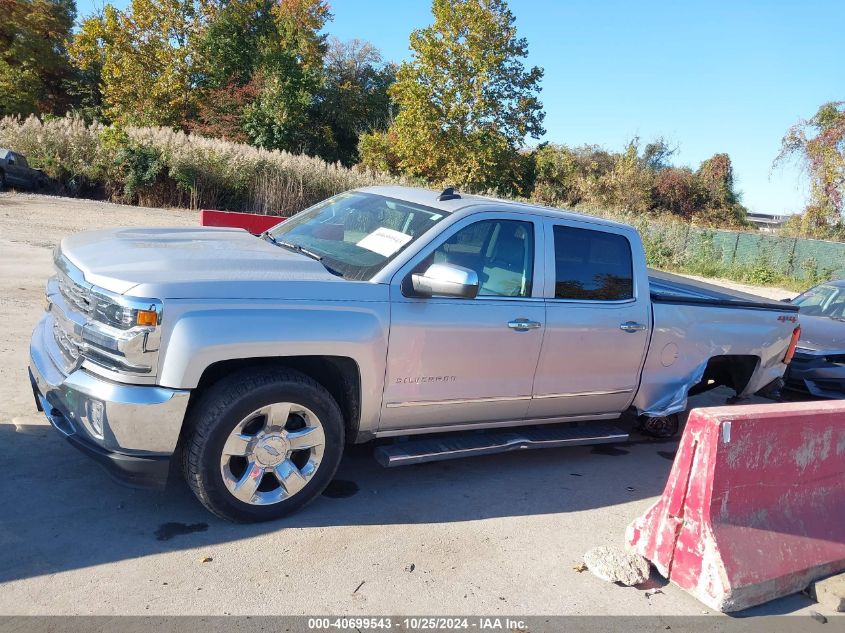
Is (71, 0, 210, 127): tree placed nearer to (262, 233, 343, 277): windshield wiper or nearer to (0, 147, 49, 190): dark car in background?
(0, 147, 49, 190): dark car in background

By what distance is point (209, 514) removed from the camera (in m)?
4.00

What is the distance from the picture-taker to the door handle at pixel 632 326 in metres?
5.19

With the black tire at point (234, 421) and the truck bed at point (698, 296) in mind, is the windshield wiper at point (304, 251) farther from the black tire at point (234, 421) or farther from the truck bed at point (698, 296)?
the truck bed at point (698, 296)

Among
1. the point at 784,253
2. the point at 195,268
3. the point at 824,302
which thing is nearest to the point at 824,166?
the point at 784,253

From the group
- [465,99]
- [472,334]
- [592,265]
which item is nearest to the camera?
[472,334]

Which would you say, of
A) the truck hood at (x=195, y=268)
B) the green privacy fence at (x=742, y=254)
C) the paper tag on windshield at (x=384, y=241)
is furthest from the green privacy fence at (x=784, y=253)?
the truck hood at (x=195, y=268)

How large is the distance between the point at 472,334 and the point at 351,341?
871 millimetres

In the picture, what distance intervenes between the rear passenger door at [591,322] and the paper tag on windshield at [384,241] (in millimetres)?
1109

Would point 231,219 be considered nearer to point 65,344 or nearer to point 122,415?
point 65,344

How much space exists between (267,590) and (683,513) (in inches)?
88.0

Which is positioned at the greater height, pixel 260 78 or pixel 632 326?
pixel 260 78

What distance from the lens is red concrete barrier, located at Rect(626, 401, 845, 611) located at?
3.66 metres

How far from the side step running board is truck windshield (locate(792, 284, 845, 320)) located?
545cm

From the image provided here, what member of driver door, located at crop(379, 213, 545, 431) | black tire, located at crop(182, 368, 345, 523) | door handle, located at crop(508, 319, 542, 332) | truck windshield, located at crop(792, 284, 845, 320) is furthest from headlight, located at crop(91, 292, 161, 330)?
truck windshield, located at crop(792, 284, 845, 320)
